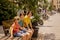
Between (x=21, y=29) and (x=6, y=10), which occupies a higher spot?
(x=6, y=10)

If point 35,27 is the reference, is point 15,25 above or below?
above

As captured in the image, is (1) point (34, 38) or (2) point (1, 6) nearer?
(1) point (34, 38)

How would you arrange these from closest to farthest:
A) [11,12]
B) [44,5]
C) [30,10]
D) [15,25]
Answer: [15,25] → [30,10] → [44,5] → [11,12]

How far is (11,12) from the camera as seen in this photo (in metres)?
13.5

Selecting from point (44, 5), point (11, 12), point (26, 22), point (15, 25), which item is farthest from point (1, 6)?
point (15, 25)

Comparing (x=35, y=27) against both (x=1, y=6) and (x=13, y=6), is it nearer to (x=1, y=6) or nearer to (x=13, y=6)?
(x=13, y=6)

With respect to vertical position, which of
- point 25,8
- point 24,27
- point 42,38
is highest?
point 25,8

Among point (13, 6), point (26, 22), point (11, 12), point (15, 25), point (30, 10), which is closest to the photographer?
point (15, 25)

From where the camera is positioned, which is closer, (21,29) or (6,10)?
(21,29)

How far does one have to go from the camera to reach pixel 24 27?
931cm

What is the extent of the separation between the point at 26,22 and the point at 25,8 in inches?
58.6

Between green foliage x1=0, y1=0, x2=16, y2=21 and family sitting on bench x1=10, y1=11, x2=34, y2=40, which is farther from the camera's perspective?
green foliage x1=0, y1=0, x2=16, y2=21

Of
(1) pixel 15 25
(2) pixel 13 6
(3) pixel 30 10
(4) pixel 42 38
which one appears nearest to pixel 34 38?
(4) pixel 42 38

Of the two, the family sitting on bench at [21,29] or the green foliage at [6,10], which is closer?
the family sitting on bench at [21,29]
